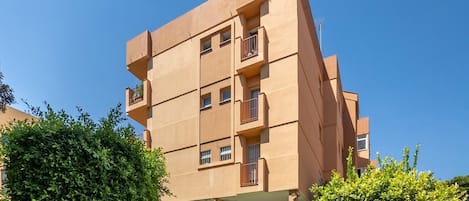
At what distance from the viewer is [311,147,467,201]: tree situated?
14.1 m

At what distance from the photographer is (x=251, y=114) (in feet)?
57.2

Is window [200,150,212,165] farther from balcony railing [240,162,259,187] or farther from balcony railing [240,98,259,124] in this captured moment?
balcony railing [240,98,259,124]

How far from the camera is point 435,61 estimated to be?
20141mm

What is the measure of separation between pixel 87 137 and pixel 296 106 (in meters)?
9.76

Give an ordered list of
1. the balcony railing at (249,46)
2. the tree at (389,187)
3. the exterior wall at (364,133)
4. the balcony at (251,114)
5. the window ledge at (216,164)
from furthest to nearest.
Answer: the exterior wall at (364,133)
the balcony railing at (249,46)
the window ledge at (216,164)
the balcony at (251,114)
the tree at (389,187)

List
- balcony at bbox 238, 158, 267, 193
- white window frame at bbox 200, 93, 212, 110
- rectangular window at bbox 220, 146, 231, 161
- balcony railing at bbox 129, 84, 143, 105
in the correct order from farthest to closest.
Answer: balcony railing at bbox 129, 84, 143, 105, white window frame at bbox 200, 93, 212, 110, rectangular window at bbox 220, 146, 231, 161, balcony at bbox 238, 158, 267, 193

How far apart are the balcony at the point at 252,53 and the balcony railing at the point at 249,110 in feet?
3.78

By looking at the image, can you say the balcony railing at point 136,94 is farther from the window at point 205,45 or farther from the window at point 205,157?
the window at point 205,157

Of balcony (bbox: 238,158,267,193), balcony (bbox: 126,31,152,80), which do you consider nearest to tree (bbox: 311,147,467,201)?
balcony (bbox: 238,158,267,193)

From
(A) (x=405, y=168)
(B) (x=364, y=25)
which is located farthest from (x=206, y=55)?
(A) (x=405, y=168)

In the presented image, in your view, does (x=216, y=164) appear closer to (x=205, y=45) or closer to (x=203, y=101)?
(x=203, y=101)

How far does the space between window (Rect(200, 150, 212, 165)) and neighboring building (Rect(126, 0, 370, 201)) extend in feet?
0.12

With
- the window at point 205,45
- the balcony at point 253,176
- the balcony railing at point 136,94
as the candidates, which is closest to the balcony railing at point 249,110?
the balcony at point 253,176

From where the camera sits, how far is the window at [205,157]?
1797 cm
